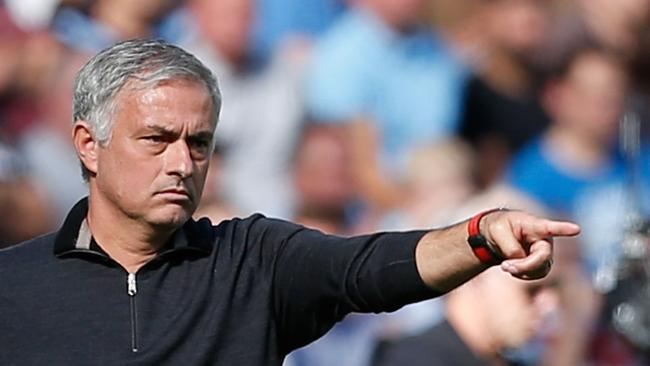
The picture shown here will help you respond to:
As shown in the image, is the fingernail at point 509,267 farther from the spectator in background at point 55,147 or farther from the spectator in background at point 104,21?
the spectator in background at point 104,21

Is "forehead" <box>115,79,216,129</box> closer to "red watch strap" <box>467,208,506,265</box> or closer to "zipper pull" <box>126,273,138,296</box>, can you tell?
"zipper pull" <box>126,273,138,296</box>

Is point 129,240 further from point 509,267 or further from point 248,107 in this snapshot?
point 248,107

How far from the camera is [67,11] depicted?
6410 mm

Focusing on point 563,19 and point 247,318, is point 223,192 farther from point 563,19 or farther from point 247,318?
point 247,318

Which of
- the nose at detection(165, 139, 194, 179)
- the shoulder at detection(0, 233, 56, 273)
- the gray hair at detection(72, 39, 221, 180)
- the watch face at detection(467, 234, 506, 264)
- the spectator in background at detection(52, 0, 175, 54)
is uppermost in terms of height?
the spectator in background at detection(52, 0, 175, 54)

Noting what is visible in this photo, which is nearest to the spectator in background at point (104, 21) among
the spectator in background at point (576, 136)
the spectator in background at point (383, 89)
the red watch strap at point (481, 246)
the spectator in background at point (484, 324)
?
the spectator in background at point (383, 89)

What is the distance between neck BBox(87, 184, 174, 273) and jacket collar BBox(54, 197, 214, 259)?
18 mm

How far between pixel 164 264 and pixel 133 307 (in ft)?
0.42

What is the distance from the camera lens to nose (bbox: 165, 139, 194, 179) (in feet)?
10.6

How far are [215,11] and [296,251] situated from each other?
11.7 ft

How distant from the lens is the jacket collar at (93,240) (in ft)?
11.0

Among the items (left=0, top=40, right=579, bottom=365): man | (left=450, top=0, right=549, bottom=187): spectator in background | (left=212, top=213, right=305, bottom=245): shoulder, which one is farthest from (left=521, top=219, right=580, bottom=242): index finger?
(left=450, top=0, right=549, bottom=187): spectator in background

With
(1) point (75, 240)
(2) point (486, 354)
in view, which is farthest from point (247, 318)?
(2) point (486, 354)

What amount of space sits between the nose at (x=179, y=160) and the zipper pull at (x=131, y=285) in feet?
0.78
